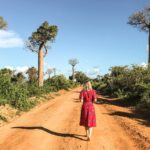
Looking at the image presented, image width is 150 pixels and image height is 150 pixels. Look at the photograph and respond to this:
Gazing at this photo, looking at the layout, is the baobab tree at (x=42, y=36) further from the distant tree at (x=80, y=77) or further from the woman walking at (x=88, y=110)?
the distant tree at (x=80, y=77)

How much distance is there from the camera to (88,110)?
36.4 feet

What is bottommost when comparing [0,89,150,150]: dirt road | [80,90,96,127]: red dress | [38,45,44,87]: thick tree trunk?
[0,89,150,150]: dirt road

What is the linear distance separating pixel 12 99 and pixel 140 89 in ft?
34.3

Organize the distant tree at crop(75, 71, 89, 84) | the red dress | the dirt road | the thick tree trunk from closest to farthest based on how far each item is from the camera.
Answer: the dirt road < the red dress < the thick tree trunk < the distant tree at crop(75, 71, 89, 84)

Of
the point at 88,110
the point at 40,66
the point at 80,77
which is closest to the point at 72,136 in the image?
the point at 88,110

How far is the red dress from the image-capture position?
11.1 meters

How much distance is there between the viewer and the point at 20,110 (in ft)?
70.1

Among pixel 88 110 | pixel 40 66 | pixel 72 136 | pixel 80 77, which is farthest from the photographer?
pixel 80 77

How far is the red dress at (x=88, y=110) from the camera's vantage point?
11055mm

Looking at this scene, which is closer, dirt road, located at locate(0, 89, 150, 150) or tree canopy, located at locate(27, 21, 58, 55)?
dirt road, located at locate(0, 89, 150, 150)

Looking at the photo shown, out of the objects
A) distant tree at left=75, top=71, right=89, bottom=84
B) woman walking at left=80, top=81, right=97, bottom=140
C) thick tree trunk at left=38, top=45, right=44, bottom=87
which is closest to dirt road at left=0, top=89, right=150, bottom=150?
woman walking at left=80, top=81, right=97, bottom=140

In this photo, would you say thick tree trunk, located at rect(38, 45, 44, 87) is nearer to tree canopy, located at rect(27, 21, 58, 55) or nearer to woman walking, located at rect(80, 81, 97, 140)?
tree canopy, located at rect(27, 21, 58, 55)

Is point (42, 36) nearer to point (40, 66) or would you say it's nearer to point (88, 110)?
point (40, 66)

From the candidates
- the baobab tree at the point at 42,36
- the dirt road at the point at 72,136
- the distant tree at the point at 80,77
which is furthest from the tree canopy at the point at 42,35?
the distant tree at the point at 80,77
